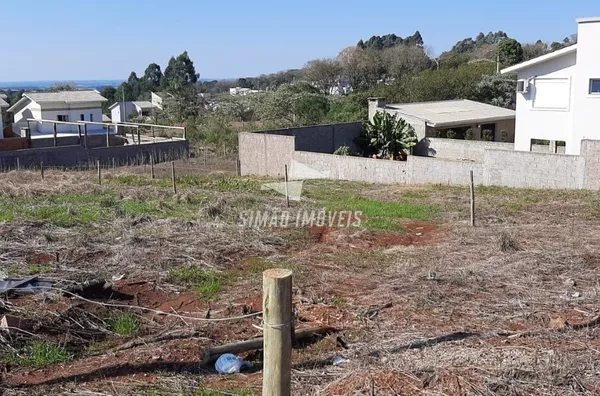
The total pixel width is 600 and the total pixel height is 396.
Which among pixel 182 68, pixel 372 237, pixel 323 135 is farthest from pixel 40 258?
pixel 182 68

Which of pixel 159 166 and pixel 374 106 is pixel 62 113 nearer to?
pixel 159 166

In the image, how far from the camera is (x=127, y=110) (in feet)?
226

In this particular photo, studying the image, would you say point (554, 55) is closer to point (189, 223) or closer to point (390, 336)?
point (189, 223)

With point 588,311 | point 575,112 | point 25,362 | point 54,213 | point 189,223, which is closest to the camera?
point 25,362

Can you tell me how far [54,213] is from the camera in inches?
521

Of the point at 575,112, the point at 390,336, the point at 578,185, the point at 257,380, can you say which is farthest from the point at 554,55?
the point at 257,380

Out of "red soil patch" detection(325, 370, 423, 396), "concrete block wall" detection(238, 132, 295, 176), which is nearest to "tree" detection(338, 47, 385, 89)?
"concrete block wall" detection(238, 132, 295, 176)

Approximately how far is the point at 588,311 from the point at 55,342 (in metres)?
5.51

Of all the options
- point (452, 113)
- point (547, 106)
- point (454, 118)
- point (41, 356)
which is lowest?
point (41, 356)

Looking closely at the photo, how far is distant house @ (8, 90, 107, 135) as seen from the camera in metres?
49.3

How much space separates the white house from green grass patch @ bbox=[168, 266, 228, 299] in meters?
16.6

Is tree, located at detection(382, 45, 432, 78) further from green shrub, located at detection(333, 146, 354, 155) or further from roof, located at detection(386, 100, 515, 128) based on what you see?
green shrub, located at detection(333, 146, 354, 155)

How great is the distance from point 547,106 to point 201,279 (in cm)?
1796

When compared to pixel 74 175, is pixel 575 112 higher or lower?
higher
